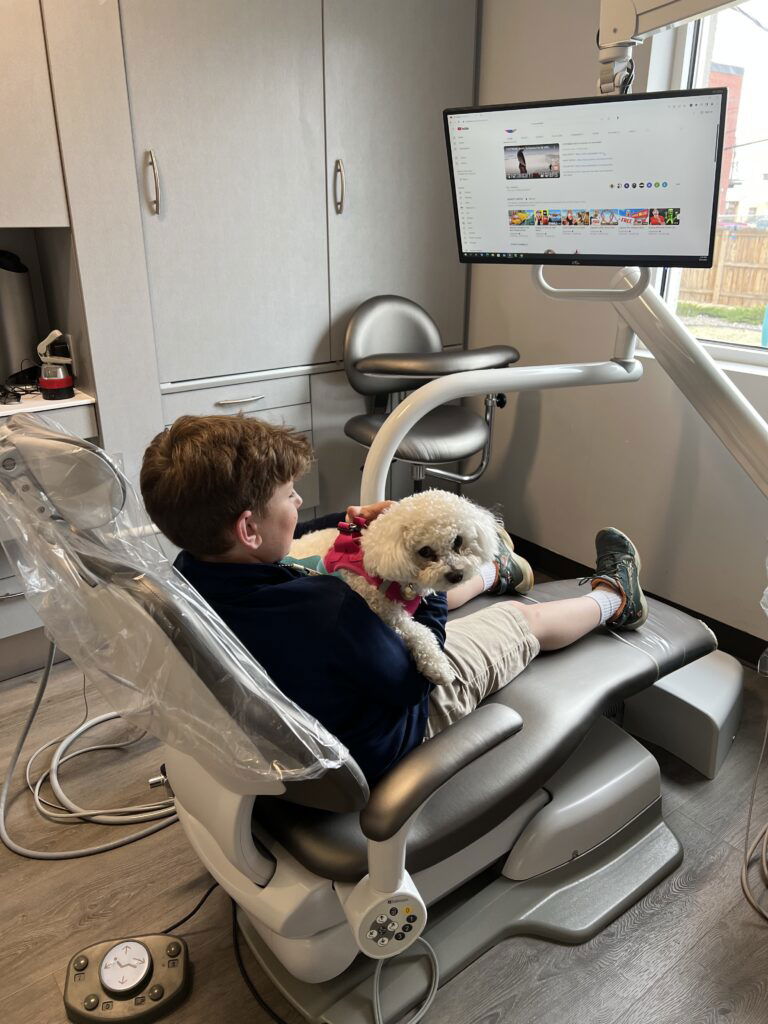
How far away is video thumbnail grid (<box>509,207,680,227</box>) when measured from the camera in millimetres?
1422

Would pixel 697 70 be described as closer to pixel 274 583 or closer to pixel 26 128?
pixel 26 128

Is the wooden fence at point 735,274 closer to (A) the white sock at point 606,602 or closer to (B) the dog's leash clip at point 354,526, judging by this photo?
(A) the white sock at point 606,602

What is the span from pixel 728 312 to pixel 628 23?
4.12ft

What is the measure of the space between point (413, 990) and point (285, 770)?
2.02ft

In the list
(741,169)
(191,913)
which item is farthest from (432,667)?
(741,169)

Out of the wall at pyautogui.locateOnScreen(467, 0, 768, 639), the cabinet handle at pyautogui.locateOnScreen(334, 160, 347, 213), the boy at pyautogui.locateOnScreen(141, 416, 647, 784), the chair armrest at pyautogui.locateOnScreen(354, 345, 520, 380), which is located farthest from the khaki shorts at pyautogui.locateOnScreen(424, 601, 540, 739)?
the cabinet handle at pyautogui.locateOnScreen(334, 160, 347, 213)

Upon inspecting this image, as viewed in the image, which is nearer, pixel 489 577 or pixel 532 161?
pixel 532 161

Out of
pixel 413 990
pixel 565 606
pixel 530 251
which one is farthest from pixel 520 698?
pixel 530 251

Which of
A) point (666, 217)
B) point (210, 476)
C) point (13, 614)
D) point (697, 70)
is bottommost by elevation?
point (13, 614)

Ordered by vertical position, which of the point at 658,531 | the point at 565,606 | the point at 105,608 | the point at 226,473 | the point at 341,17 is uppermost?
the point at 341,17

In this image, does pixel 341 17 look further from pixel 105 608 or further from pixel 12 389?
pixel 105 608

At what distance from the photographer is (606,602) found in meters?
1.71

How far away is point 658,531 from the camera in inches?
98.6

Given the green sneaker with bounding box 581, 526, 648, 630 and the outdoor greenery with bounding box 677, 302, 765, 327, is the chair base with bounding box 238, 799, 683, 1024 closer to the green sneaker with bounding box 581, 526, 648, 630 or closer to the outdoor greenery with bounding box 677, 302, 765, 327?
the green sneaker with bounding box 581, 526, 648, 630
